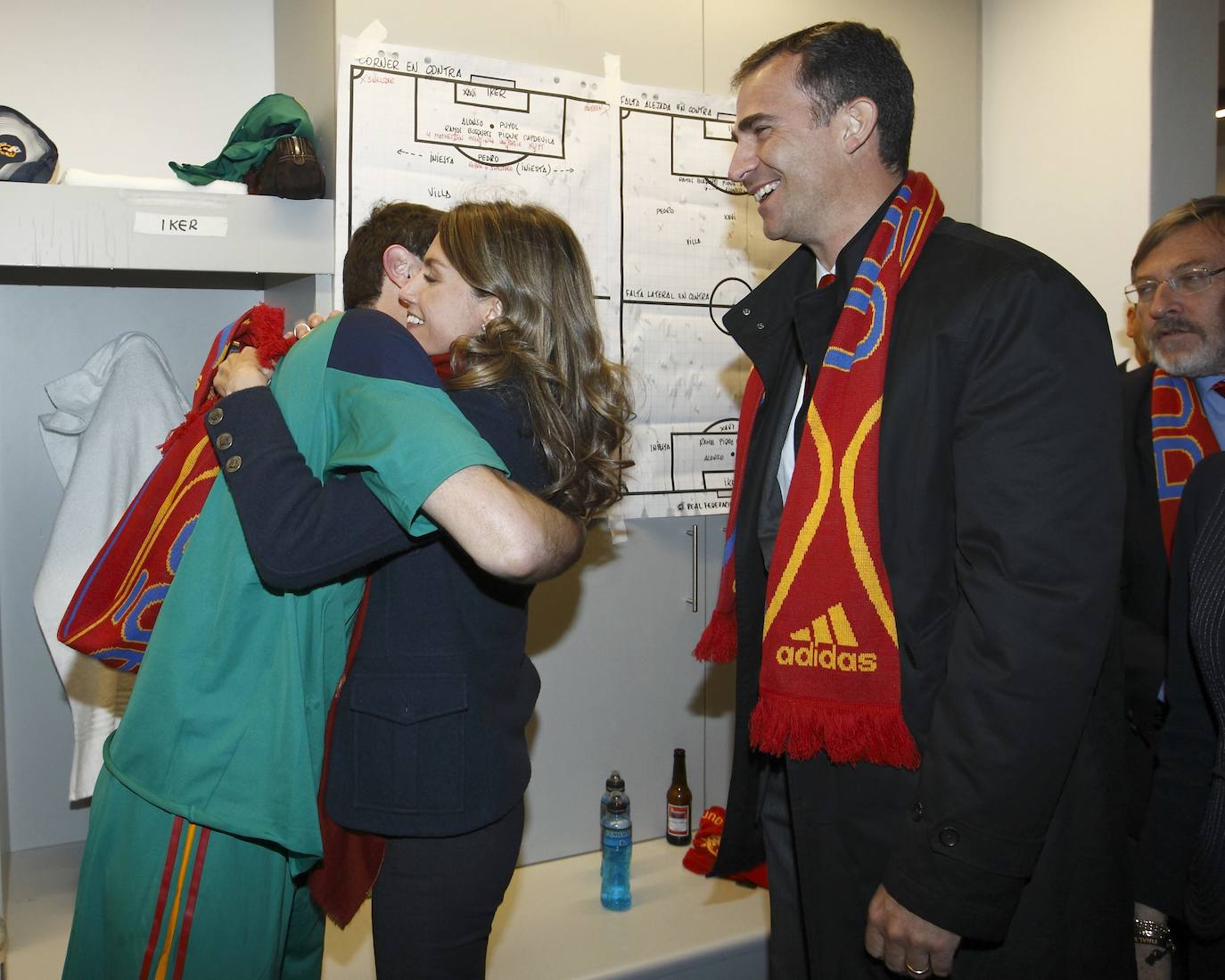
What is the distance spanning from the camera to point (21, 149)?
184 cm

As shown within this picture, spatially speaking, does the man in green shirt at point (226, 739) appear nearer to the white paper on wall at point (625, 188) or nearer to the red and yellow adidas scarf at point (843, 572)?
the red and yellow adidas scarf at point (843, 572)

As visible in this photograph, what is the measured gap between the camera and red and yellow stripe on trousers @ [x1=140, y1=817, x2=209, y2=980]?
1.16m

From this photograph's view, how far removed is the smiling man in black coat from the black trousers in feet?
1.34

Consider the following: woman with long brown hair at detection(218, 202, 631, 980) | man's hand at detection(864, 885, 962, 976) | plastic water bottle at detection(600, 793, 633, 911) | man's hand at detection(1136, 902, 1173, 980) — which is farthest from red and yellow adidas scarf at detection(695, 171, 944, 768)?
plastic water bottle at detection(600, 793, 633, 911)

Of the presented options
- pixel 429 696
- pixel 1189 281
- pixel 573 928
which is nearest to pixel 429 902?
pixel 429 696

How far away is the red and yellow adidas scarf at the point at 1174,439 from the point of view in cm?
186

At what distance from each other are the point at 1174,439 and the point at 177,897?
180 centimetres

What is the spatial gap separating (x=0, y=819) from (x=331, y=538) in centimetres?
157

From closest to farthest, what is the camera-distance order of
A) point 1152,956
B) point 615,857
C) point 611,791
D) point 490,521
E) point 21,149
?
1. point 490,521
2. point 1152,956
3. point 21,149
4. point 615,857
5. point 611,791

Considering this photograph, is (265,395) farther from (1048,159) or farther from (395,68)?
(1048,159)

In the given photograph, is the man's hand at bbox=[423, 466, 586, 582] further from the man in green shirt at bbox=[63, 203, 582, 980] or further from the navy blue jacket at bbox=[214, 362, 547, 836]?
the navy blue jacket at bbox=[214, 362, 547, 836]

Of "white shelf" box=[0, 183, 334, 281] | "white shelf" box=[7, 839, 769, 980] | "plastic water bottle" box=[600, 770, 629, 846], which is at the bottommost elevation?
"white shelf" box=[7, 839, 769, 980]

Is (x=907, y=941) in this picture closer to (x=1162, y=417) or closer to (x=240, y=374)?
(x=240, y=374)

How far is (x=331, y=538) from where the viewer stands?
112cm
